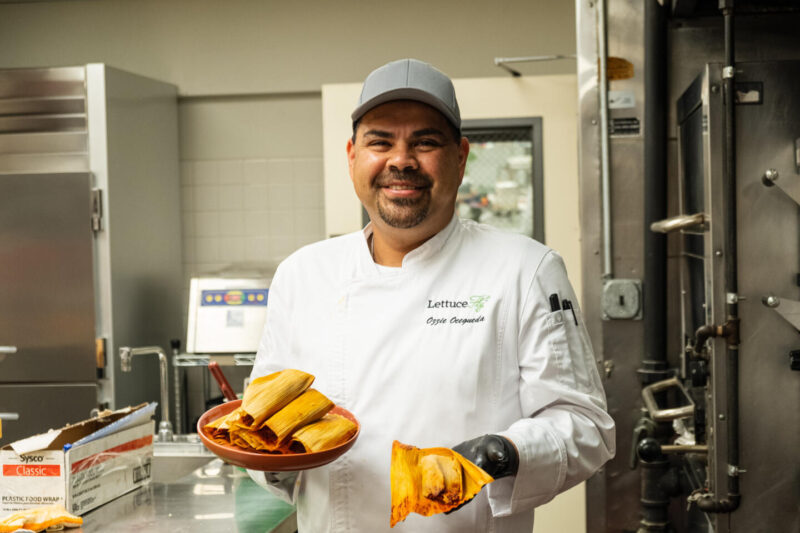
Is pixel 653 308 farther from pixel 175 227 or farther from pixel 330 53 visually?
pixel 175 227

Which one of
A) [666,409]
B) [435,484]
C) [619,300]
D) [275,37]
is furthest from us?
[275,37]

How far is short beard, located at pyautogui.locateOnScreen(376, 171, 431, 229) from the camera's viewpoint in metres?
1.45

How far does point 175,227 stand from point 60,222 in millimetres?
868

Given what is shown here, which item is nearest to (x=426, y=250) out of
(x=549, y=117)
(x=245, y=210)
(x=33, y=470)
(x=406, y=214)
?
(x=406, y=214)

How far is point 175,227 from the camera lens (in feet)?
13.7

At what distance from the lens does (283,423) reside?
1.26 m

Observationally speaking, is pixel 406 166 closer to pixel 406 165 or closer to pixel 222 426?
pixel 406 165

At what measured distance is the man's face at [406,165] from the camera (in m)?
1.45

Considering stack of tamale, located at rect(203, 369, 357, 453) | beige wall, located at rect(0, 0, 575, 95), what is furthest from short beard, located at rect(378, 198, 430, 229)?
beige wall, located at rect(0, 0, 575, 95)

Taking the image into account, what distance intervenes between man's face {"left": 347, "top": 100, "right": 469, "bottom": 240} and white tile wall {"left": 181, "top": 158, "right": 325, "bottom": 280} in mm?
2777

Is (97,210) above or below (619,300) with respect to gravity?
above

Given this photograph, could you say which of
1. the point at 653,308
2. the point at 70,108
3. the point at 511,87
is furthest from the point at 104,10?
the point at 653,308

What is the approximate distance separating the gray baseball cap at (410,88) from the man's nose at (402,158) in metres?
0.09

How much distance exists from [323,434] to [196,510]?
0.84 m
